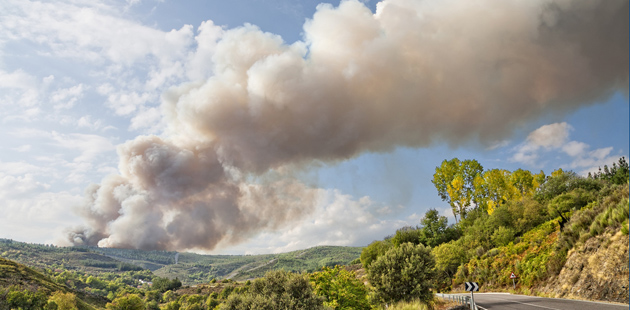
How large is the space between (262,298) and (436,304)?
16.1m

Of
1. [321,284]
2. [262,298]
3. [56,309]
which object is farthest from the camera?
[56,309]

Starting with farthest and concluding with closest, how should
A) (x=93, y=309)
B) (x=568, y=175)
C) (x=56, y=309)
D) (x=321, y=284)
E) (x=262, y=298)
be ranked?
(x=93, y=309) < (x=56, y=309) < (x=568, y=175) < (x=321, y=284) < (x=262, y=298)

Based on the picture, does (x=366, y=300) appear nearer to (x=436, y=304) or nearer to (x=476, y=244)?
(x=436, y=304)

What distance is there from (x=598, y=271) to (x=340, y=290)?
45.4 feet

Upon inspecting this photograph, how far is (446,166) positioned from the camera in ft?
196

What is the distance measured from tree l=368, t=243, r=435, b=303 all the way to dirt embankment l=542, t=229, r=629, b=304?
316 inches

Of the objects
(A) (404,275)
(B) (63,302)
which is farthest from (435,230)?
(B) (63,302)

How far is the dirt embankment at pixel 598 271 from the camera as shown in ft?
53.2

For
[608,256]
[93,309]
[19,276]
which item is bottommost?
[93,309]

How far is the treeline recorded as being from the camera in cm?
2397

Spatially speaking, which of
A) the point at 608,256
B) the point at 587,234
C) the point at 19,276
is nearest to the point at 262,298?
the point at 608,256

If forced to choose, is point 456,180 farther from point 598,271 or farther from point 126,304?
point 126,304

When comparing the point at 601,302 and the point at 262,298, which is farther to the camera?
the point at 601,302

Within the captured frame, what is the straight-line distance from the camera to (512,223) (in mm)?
46031
